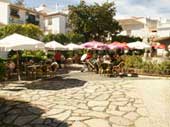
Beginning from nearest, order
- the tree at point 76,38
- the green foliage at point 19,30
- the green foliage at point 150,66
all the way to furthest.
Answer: the green foliage at point 150,66
the green foliage at point 19,30
the tree at point 76,38

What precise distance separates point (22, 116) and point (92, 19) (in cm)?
3409

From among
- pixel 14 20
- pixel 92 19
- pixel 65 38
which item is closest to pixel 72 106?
pixel 92 19

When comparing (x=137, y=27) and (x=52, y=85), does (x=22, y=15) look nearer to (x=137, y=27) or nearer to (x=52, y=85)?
(x=137, y=27)

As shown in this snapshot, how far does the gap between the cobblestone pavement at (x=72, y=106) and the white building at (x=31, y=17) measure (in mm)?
43384

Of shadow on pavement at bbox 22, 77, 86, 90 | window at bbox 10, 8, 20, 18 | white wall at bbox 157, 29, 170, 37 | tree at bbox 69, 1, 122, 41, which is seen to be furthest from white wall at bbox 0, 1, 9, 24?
shadow on pavement at bbox 22, 77, 86, 90

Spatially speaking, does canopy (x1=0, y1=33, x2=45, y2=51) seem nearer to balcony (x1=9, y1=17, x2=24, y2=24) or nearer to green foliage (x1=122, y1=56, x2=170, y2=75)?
green foliage (x1=122, y1=56, x2=170, y2=75)

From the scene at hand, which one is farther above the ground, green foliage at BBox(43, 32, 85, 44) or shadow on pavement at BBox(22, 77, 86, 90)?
green foliage at BBox(43, 32, 85, 44)

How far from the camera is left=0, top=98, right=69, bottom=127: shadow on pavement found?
9164 mm

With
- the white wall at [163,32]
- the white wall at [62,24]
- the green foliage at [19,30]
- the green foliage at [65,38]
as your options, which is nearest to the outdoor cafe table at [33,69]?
the green foliage at [19,30]

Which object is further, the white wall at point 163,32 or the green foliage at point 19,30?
the white wall at point 163,32

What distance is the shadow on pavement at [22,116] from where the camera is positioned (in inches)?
361

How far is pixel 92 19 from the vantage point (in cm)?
4297

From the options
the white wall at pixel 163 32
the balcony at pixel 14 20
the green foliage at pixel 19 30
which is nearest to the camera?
the green foliage at pixel 19 30

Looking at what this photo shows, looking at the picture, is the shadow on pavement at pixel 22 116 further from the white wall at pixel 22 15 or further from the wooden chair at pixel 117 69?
the white wall at pixel 22 15
